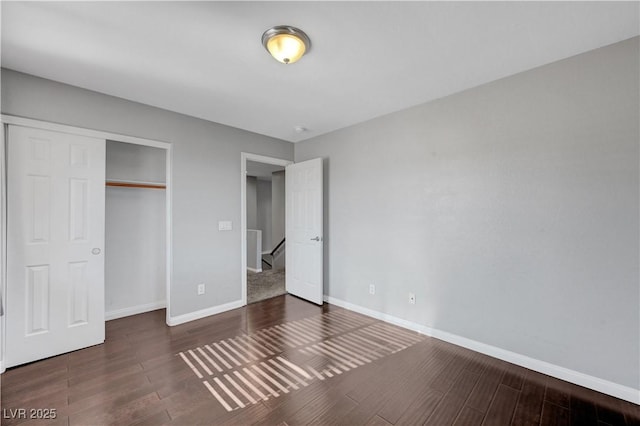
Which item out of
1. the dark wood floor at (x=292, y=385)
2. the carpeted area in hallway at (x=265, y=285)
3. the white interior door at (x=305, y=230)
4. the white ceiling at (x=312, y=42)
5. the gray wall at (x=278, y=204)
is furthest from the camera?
the gray wall at (x=278, y=204)

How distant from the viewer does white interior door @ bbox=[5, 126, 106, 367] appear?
2283 mm

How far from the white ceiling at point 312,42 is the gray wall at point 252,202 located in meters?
4.95

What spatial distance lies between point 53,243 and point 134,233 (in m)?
1.02

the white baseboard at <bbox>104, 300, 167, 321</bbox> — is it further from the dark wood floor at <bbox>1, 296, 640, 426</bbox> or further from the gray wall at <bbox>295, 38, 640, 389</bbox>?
the gray wall at <bbox>295, 38, 640, 389</bbox>

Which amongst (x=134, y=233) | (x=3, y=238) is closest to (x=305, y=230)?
(x=134, y=233)

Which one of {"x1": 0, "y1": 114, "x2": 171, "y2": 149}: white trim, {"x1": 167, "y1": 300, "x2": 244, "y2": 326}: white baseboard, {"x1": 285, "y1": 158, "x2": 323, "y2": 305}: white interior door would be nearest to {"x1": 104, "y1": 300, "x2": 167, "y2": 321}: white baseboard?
{"x1": 167, "y1": 300, "x2": 244, "y2": 326}: white baseboard

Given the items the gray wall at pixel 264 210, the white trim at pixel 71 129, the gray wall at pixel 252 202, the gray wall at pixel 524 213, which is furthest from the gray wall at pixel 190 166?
the gray wall at pixel 264 210

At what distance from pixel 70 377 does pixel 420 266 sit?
3.24m

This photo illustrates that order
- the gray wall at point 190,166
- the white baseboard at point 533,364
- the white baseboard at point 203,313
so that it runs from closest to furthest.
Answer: the white baseboard at point 533,364 → the gray wall at point 190,166 → the white baseboard at point 203,313

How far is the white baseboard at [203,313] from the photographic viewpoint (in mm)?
3154

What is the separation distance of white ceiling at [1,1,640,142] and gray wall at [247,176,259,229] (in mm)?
4950

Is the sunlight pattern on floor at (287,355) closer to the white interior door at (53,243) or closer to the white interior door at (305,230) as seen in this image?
the white interior door at (305,230)

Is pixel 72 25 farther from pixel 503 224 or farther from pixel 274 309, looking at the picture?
pixel 503 224

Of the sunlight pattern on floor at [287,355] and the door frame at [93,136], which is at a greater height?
the door frame at [93,136]
